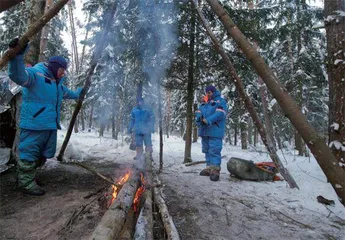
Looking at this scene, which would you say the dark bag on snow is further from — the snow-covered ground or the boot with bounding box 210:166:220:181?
the boot with bounding box 210:166:220:181

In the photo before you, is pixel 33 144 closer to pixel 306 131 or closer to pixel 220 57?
pixel 306 131

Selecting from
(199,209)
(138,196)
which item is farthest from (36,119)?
A: (199,209)

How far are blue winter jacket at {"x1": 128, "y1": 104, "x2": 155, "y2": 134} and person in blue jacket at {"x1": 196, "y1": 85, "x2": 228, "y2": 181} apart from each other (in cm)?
290

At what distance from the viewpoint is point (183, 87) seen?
10.1 metres

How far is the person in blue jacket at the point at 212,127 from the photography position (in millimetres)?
6832

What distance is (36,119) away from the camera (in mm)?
4559

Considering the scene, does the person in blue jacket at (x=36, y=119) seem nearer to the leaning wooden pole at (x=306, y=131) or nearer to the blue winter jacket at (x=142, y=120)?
the leaning wooden pole at (x=306, y=131)

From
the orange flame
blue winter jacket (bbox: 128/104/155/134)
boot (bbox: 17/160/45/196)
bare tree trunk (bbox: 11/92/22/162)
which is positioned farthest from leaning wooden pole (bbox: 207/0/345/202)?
blue winter jacket (bbox: 128/104/155/134)

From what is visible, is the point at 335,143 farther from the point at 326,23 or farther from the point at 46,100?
the point at 46,100

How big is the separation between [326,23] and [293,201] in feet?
12.2

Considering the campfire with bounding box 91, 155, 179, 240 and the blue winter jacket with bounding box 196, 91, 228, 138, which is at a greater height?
the blue winter jacket with bounding box 196, 91, 228, 138

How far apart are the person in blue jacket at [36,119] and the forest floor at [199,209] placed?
0.42 m

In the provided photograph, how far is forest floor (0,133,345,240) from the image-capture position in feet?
11.4

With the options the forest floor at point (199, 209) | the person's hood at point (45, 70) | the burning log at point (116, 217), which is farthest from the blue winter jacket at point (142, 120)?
the burning log at point (116, 217)
